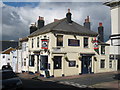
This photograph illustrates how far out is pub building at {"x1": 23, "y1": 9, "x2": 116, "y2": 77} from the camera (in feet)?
79.8

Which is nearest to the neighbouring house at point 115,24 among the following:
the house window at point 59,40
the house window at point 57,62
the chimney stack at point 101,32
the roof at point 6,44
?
the house window at point 57,62

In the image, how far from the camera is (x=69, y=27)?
88.6 feet

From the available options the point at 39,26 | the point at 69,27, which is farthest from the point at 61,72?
the point at 39,26

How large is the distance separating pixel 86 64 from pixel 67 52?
425cm

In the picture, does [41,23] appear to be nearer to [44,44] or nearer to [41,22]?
[41,22]

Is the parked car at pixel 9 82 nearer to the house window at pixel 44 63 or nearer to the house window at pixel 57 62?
the house window at pixel 57 62

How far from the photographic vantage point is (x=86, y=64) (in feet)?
89.2

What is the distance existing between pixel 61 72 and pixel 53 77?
1.52 m

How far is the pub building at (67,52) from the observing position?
79.8 ft

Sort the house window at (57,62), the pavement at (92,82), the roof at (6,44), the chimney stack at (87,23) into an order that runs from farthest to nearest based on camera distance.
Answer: the roof at (6,44)
the chimney stack at (87,23)
the house window at (57,62)
the pavement at (92,82)

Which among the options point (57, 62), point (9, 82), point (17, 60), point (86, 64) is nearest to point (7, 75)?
point (9, 82)

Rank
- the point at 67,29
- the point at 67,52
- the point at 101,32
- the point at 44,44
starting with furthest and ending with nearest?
the point at 101,32, the point at 67,29, the point at 67,52, the point at 44,44

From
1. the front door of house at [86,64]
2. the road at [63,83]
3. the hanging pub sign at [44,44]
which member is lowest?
the road at [63,83]

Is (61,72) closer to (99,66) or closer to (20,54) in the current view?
(99,66)
